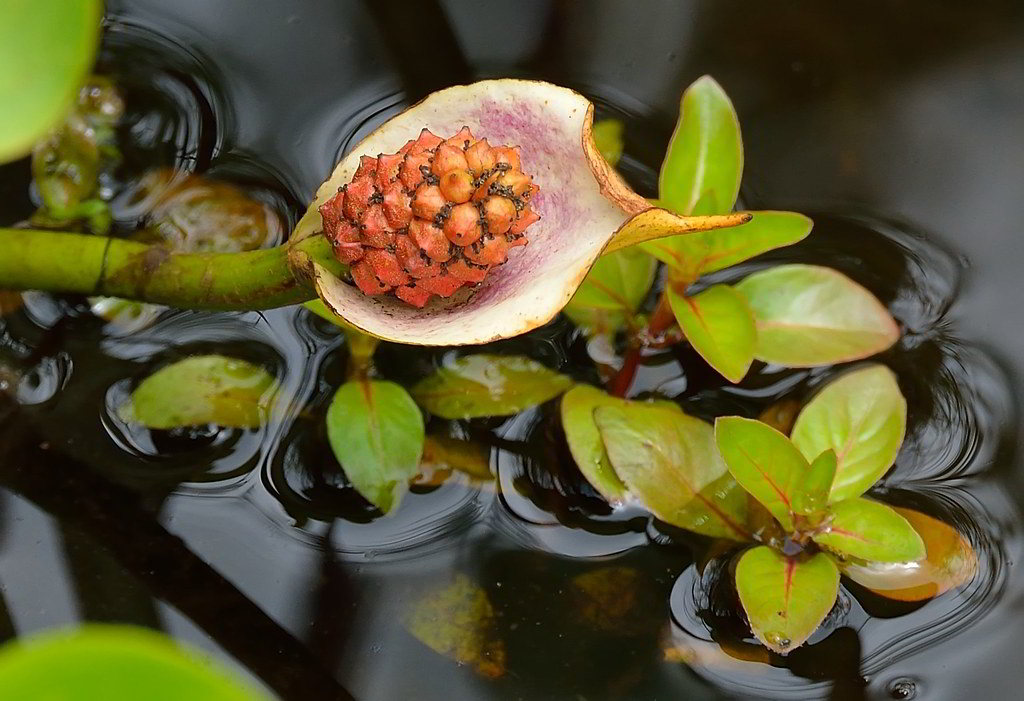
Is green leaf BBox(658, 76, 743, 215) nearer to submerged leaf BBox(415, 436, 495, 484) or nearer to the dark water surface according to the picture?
the dark water surface

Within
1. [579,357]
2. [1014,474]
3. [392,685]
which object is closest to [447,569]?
[392,685]

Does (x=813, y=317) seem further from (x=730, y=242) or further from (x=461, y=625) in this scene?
(x=461, y=625)

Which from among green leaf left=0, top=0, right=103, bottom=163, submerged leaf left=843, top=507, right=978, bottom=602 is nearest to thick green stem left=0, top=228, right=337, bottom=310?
green leaf left=0, top=0, right=103, bottom=163

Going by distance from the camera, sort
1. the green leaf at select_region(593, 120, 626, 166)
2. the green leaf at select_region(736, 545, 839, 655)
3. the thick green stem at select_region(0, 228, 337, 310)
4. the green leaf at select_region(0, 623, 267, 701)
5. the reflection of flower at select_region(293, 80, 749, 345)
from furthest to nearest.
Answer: the green leaf at select_region(593, 120, 626, 166)
the green leaf at select_region(736, 545, 839, 655)
the thick green stem at select_region(0, 228, 337, 310)
the reflection of flower at select_region(293, 80, 749, 345)
the green leaf at select_region(0, 623, 267, 701)

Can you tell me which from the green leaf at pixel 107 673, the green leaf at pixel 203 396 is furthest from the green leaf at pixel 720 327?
the green leaf at pixel 107 673

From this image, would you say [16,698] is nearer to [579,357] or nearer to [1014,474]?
[579,357]

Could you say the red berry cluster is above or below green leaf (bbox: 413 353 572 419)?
above

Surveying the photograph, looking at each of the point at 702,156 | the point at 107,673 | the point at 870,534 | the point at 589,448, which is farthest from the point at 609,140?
the point at 107,673
